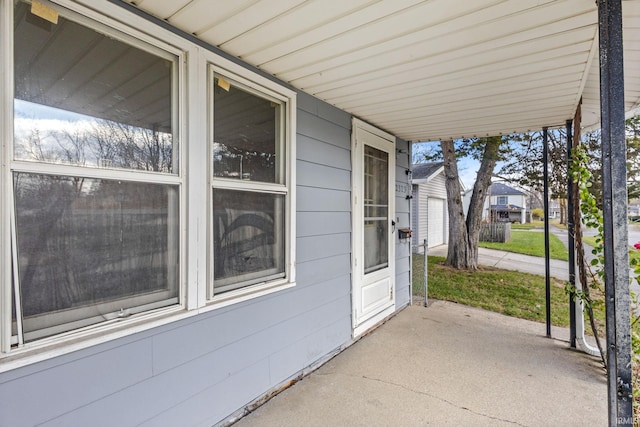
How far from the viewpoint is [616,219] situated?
47.2 inches

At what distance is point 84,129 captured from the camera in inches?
53.4

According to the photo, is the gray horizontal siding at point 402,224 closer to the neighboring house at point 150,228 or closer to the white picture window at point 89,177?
the neighboring house at point 150,228

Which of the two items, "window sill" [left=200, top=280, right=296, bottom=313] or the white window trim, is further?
"window sill" [left=200, top=280, right=296, bottom=313]

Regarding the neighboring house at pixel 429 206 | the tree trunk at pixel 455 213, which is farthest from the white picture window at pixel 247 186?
the neighboring house at pixel 429 206

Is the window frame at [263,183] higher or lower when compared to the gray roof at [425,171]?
lower

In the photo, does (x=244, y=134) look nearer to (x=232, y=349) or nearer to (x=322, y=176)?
(x=322, y=176)

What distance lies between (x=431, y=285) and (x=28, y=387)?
5.60 metres

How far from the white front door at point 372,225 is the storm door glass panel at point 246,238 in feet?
3.59

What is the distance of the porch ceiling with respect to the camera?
1484 millimetres

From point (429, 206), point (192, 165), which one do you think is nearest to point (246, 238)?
point (192, 165)

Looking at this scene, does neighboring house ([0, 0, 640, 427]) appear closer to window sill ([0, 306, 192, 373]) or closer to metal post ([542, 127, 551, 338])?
window sill ([0, 306, 192, 373])

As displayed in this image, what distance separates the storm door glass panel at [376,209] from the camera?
347cm

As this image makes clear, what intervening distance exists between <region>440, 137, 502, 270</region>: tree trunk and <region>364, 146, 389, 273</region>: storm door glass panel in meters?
3.94

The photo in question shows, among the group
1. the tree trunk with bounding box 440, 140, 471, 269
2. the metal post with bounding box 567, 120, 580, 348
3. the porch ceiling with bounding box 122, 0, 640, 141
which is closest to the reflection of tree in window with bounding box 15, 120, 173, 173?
the porch ceiling with bounding box 122, 0, 640, 141
